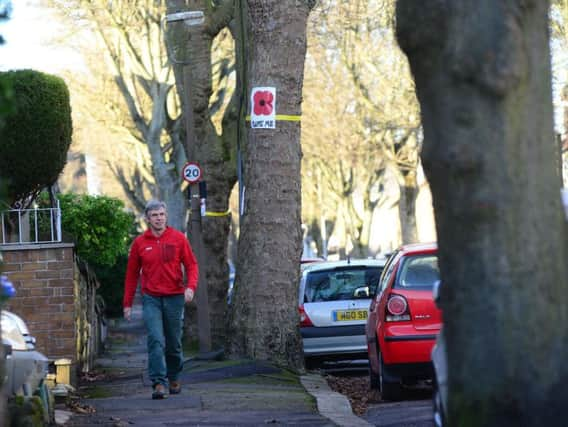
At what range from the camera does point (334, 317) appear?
1655 cm

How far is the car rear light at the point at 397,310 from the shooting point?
12.0 meters

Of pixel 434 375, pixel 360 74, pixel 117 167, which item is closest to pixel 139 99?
pixel 360 74

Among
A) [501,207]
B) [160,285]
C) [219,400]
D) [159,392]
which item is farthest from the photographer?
[160,285]

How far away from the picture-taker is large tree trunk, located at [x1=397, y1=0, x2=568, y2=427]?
18.0 feet

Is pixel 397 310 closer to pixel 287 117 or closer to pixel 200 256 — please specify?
pixel 287 117

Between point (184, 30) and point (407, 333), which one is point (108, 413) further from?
point (184, 30)

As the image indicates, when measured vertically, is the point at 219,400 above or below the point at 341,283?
below

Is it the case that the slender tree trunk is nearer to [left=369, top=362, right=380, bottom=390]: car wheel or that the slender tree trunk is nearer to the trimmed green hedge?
[left=369, top=362, right=380, bottom=390]: car wheel

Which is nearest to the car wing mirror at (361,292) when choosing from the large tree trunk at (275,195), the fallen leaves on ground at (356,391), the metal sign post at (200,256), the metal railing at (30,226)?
the fallen leaves on ground at (356,391)

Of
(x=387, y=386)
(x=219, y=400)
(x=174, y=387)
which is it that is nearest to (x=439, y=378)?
(x=219, y=400)

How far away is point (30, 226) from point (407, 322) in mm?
4308

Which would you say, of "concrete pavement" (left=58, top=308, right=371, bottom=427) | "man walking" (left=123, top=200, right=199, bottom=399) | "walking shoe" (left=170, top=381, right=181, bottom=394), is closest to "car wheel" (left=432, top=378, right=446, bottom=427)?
"concrete pavement" (left=58, top=308, right=371, bottom=427)

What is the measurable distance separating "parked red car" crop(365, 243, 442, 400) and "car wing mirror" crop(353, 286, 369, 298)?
4.13m

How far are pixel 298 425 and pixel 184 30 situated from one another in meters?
14.8
